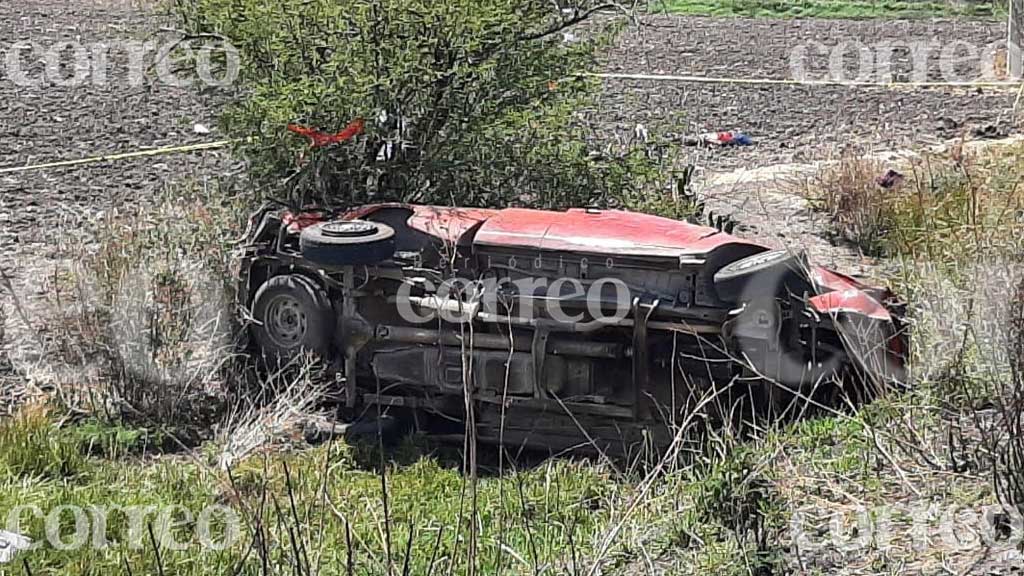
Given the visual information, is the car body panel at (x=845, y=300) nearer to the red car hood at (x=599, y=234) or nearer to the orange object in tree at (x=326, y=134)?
the red car hood at (x=599, y=234)

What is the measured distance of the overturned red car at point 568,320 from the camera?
6.68 m

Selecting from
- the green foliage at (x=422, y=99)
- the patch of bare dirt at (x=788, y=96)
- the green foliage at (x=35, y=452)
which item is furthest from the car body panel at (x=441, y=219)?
the patch of bare dirt at (x=788, y=96)

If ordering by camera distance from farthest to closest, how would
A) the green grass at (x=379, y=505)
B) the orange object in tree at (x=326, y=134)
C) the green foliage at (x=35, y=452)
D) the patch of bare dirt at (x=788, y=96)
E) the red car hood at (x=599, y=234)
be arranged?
the patch of bare dirt at (x=788, y=96), the orange object in tree at (x=326, y=134), the red car hood at (x=599, y=234), the green foliage at (x=35, y=452), the green grass at (x=379, y=505)

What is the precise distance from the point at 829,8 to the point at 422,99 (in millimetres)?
24344

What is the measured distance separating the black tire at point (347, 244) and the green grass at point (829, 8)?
23715mm

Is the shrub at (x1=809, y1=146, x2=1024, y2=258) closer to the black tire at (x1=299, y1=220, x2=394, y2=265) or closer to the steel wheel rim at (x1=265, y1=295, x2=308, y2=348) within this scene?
the black tire at (x1=299, y1=220, x2=394, y2=265)

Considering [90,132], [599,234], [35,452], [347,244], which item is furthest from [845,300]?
[90,132]

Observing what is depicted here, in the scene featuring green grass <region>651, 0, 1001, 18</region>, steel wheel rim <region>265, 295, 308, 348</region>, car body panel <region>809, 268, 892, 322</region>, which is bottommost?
steel wheel rim <region>265, 295, 308, 348</region>

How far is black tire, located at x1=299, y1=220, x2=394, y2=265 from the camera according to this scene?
712 centimetres

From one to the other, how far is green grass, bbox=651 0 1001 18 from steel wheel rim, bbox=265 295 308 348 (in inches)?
928

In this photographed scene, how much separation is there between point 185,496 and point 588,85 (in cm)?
440

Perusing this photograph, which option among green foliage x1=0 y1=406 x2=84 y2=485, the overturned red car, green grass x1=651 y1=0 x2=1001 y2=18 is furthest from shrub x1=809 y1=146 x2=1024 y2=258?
green grass x1=651 y1=0 x2=1001 y2=18

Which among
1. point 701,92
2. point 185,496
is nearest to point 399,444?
point 185,496

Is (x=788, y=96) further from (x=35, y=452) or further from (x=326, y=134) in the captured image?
(x=35, y=452)
